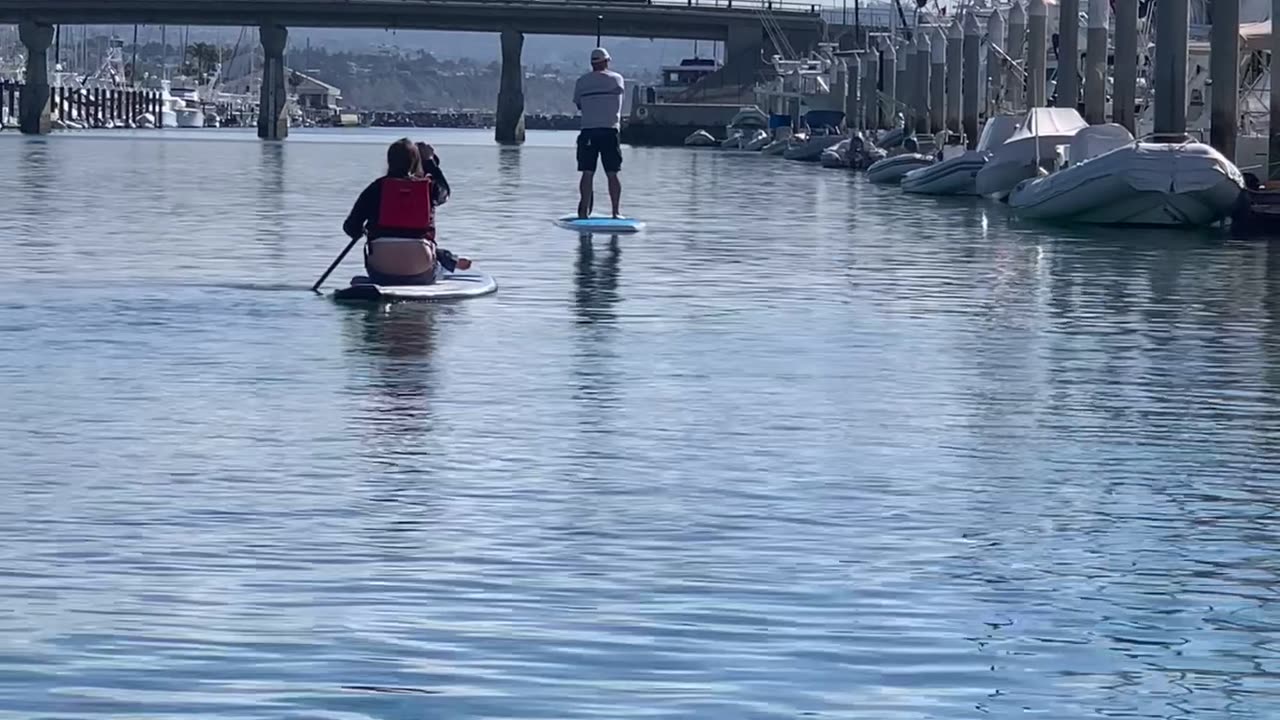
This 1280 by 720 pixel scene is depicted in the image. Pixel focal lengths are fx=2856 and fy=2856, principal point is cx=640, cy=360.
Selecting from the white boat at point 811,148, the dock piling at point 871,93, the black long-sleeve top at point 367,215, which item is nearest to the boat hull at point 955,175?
the black long-sleeve top at point 367,215

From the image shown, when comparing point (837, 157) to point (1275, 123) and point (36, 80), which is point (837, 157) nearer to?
point (1275, 123)

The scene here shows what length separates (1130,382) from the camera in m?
18.1

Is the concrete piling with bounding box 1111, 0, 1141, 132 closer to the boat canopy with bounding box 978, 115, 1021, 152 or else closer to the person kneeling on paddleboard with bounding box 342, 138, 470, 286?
the boat canopy with bounding box 978, 115, 1021, 152

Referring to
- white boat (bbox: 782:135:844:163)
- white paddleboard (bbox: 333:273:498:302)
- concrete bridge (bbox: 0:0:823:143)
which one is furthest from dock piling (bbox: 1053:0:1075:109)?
concrete bridge (bbox: 0:0:823:143)

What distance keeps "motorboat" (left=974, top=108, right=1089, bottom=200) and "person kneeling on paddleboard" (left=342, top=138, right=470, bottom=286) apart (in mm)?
31096

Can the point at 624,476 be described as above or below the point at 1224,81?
below

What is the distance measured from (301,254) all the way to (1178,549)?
20236 mm

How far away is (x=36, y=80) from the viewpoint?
168 metres

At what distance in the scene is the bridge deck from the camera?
156 m

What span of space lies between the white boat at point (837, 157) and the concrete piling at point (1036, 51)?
90.9 ft

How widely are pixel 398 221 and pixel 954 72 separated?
63540 millimetres

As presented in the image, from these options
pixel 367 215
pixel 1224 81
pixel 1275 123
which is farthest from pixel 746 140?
pixel 367 215

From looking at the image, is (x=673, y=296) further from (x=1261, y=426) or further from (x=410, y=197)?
(x=1261, y=426)

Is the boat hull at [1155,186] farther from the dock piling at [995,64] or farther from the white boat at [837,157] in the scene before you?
the white boat at [837,157]
